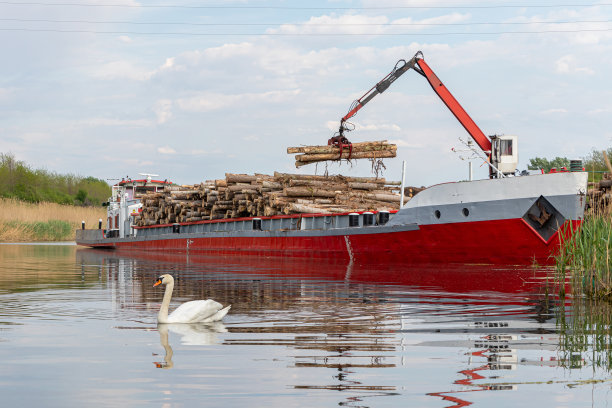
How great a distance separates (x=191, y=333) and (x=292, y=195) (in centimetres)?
2152

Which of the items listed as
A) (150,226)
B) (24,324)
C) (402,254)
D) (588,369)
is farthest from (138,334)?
(150,226)

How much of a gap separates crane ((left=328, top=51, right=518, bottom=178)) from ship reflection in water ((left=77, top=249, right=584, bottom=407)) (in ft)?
29.0

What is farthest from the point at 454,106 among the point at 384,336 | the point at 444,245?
the point at 384,336

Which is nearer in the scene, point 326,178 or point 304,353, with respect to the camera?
point 304,353

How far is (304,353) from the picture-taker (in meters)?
6.89

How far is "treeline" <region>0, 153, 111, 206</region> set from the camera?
88.2 meters

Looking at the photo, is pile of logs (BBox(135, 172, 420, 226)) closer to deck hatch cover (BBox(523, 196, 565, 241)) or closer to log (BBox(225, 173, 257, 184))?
log (BBox(225, 173, 257, 184))

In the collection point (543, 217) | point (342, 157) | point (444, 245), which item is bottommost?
point (444, 245)

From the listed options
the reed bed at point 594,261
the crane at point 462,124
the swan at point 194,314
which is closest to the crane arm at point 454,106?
the crane at point 462,124

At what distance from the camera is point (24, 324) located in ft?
30.8

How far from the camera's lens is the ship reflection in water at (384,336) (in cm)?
560

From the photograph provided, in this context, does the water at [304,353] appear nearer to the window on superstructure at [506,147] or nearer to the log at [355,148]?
the window on superstructure at [506,147]

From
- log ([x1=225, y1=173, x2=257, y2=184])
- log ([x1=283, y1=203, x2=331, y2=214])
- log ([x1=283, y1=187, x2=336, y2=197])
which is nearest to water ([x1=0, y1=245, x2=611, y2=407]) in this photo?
log ([x1=283, y1=203, x2=331, y2=214])

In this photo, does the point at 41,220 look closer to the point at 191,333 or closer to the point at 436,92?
the point at 436,92
